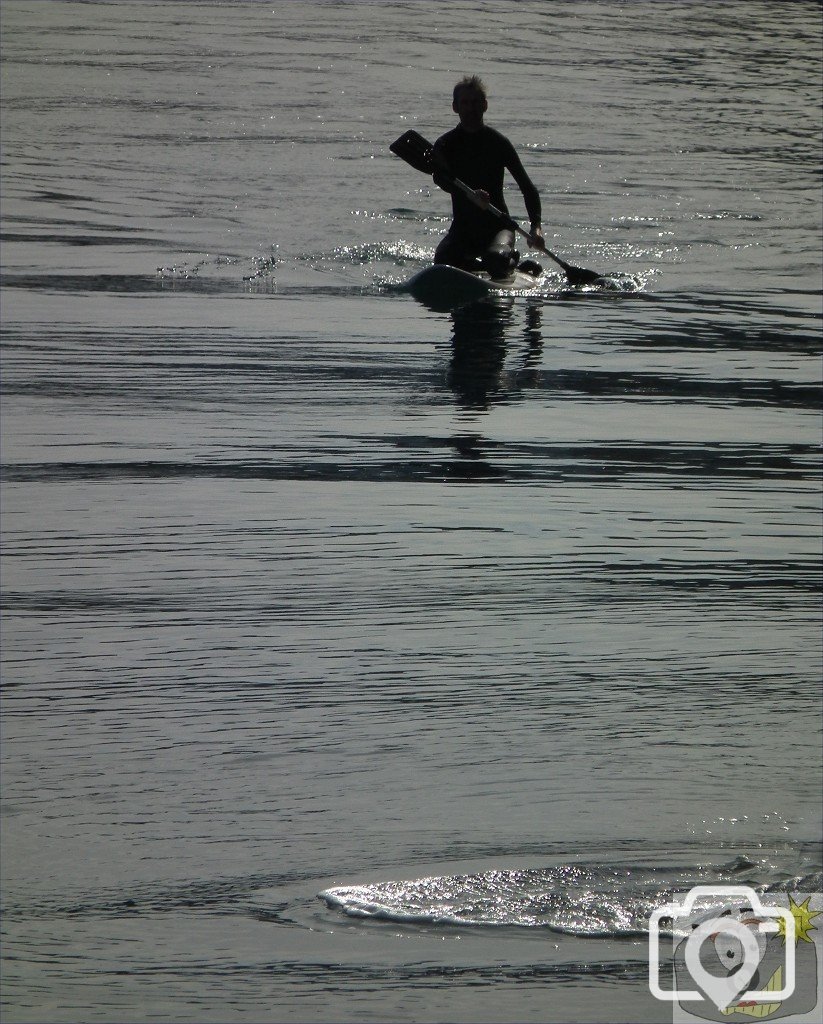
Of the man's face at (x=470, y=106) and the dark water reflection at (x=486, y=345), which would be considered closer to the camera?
the dark water reflection at (x=486, y=345)

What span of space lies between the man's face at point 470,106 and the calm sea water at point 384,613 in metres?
0.95

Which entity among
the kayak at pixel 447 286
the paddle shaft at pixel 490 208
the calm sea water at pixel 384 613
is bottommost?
the calm sea water at pixel 384 613

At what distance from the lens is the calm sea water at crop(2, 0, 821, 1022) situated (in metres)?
2.86

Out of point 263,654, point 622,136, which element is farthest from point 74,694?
point 622,136

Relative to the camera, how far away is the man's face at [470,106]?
28.0ft

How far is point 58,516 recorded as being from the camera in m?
4.91

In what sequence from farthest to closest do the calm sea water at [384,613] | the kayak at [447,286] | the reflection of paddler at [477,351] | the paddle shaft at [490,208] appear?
the paddle shaft at [490,208], the kayak at [447,286], the reflection of paddler at [477,351], the calm sea water at [384,613]

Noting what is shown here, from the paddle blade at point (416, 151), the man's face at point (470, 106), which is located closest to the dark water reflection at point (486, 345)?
the paddle blade at point (416, 151)

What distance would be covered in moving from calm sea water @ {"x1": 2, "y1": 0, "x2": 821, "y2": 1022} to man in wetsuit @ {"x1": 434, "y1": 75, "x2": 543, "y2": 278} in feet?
1.13

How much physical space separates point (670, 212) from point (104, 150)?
14.3 ft

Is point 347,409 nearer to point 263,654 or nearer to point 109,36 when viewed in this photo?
point 263,654

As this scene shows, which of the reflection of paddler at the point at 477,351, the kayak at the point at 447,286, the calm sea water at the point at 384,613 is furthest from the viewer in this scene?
the kayak at the point at 447,286

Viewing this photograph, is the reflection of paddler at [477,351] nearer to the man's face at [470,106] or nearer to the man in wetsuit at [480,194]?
the man in wetsuit at [480,194]

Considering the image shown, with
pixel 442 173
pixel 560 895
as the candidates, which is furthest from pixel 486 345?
pixel 560 895
